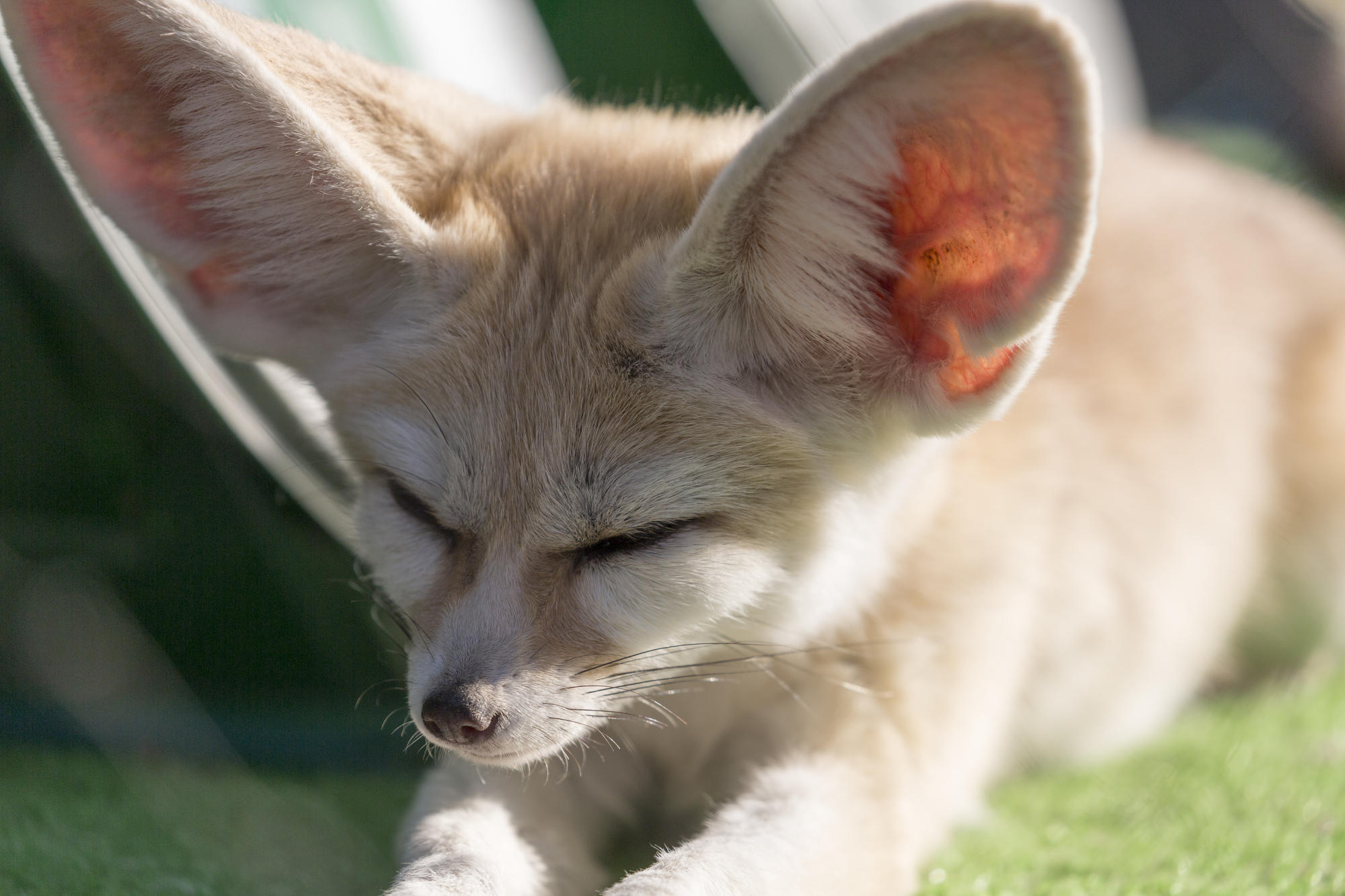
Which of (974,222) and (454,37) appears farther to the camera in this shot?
(454,37)

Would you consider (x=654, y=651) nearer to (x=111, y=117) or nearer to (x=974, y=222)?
(x=974, y=222)

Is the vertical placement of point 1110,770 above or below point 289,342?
below

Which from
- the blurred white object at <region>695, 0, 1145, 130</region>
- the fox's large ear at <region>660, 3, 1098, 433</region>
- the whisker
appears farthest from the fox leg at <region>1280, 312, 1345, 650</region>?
the whisker

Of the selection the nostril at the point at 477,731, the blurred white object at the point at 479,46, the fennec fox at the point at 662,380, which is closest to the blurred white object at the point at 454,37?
the blurred white object at the point at 479,46

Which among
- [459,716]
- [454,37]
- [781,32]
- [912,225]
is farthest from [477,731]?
[781,32]

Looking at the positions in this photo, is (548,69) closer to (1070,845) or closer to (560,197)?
(560,197)

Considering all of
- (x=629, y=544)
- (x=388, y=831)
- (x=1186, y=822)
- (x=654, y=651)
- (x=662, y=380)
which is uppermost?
(x=662, y=380)

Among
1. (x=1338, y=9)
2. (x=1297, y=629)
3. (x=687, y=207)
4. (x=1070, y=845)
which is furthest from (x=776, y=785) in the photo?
(x=1338, y=9)
